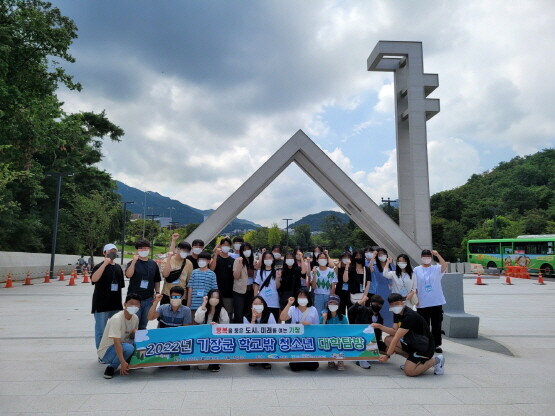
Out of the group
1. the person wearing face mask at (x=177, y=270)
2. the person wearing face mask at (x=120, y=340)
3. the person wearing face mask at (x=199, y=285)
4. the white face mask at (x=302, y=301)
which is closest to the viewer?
the person wearing face mask at (x=120, y=340)

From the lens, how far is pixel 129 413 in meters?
4.04

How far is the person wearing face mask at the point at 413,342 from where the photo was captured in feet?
17.6

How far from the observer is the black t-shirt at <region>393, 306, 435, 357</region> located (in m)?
5.39

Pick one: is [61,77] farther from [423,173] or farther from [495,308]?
[495,308]

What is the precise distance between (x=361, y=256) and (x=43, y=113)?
59.4 feet

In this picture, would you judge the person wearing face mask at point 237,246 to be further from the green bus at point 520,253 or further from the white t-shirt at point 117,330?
the green bus at point 520,253

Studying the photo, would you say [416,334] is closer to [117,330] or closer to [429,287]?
[429,287]

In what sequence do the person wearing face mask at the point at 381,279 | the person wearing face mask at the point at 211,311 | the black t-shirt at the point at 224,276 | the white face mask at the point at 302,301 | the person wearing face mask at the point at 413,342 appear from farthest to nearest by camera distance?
the person wearing face mask at the point at 381,279, the black t-shirt at the point at 224,276, the white face mask at the point at 302,301, the person wearing face mask at the point at 211,311, the person wearing face mask at the point at 413,342

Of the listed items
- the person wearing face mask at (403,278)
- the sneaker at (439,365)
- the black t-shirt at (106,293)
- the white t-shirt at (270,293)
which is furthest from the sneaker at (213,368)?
the person wearing face mask at (403,278)

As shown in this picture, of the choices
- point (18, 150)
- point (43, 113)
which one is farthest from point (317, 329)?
point (18, 150)

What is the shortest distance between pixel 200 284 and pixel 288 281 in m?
1.50

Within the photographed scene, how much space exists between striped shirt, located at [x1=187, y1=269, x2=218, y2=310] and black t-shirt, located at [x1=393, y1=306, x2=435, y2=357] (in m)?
2.84

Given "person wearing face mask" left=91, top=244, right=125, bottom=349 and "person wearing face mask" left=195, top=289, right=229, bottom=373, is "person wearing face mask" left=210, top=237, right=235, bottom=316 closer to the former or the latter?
"person wearing face mask" left=195, top=289, right=229, bottom=373

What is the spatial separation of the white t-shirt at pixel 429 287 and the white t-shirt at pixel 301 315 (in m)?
1.96
